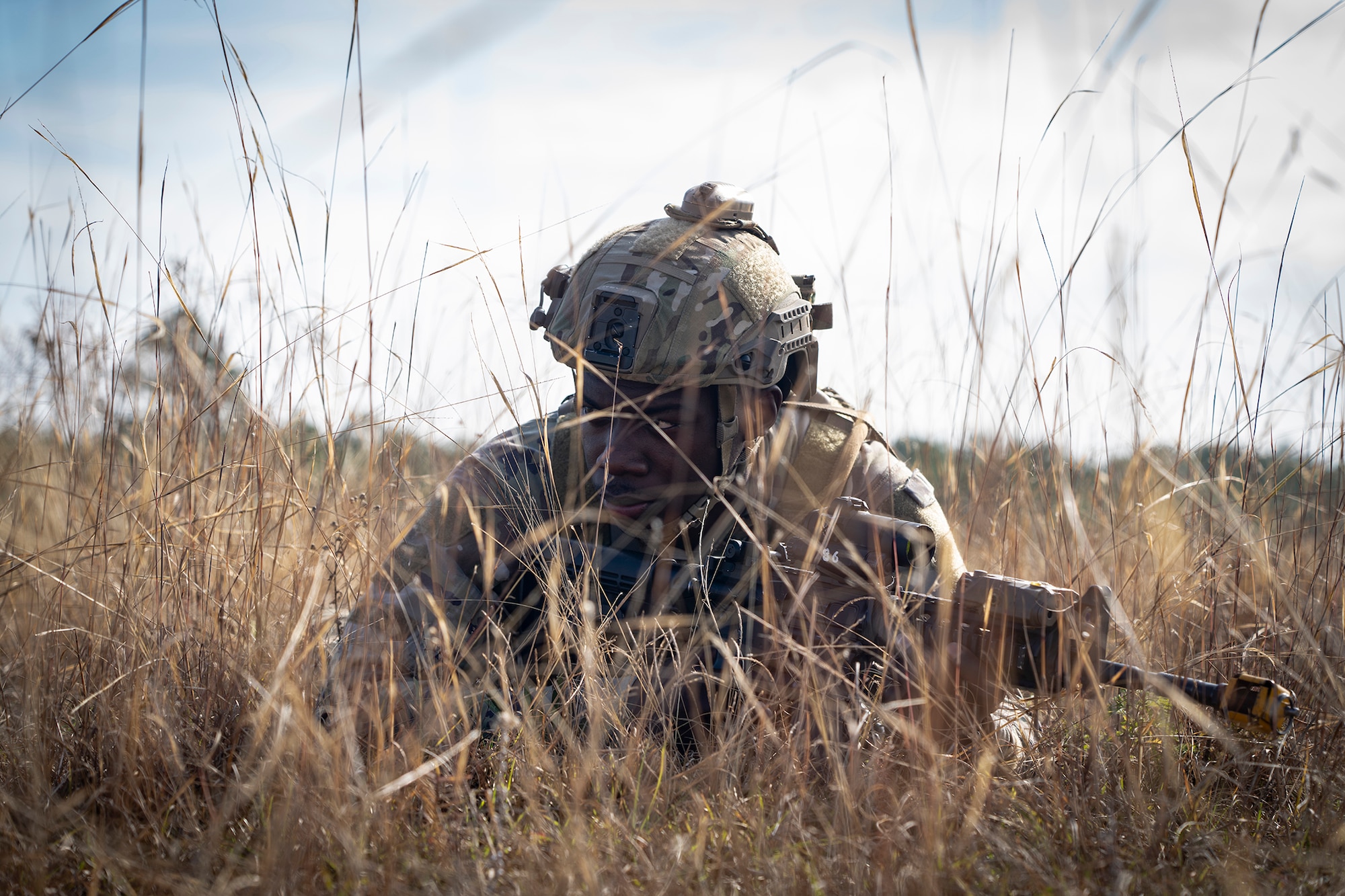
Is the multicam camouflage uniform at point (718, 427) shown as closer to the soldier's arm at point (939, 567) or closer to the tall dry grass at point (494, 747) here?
the soldier's arm at point (939, 567)

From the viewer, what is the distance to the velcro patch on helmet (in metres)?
2.83

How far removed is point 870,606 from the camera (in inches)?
82.7

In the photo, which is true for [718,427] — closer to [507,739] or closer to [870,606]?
[870,606]

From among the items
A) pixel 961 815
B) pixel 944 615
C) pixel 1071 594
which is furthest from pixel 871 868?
pixel 1071 594

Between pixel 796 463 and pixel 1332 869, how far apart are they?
180 centimetres

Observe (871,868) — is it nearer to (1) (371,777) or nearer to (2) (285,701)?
(1) (371,777)

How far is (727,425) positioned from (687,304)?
43cm

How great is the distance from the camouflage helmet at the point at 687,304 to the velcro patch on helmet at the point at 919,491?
64cm

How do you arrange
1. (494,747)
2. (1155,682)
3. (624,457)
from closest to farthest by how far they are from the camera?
(1155,682) → (494,747) → (624,457)

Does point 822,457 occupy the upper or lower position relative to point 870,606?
upper

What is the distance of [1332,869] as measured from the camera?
1.48 m

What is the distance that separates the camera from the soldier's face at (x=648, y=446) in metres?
2.49

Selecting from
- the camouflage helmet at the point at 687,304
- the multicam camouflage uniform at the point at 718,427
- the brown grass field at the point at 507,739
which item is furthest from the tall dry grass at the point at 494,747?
the camouflage helmet at the point at 687,304

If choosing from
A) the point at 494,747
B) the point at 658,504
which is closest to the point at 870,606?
the point at 658,504
